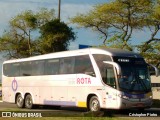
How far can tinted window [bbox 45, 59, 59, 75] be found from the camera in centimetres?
2367

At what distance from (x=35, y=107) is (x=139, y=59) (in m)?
8.59

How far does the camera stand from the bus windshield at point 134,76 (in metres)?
19.7

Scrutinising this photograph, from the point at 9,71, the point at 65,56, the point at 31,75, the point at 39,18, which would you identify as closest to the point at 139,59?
the point at 65,56

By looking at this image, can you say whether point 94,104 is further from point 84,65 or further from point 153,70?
point 153,70

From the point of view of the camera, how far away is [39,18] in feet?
168

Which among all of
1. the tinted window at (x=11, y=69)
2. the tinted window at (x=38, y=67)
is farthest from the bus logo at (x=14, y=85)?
the tinted window at (x=38, y=67)

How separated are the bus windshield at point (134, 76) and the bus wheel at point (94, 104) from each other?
1648mm

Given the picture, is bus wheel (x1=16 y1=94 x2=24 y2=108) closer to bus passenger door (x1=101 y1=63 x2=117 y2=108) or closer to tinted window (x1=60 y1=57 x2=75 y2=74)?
tinted window (x1=60 y1=57 x2=75 y2=74)

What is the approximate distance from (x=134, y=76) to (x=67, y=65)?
165 inches

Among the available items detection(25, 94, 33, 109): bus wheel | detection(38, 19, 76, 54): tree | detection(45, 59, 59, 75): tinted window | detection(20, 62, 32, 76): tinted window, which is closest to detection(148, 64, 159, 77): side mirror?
detection(45, 59, 59, 75): tinted window

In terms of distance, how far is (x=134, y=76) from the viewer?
20016 mm

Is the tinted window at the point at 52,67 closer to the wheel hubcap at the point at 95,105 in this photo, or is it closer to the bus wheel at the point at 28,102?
the bus wheel at the point at 28,102

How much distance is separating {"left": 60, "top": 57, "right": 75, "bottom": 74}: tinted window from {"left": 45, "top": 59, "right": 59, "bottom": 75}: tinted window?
0.49 m

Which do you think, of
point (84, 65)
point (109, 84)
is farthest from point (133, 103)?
point (84, 65)
